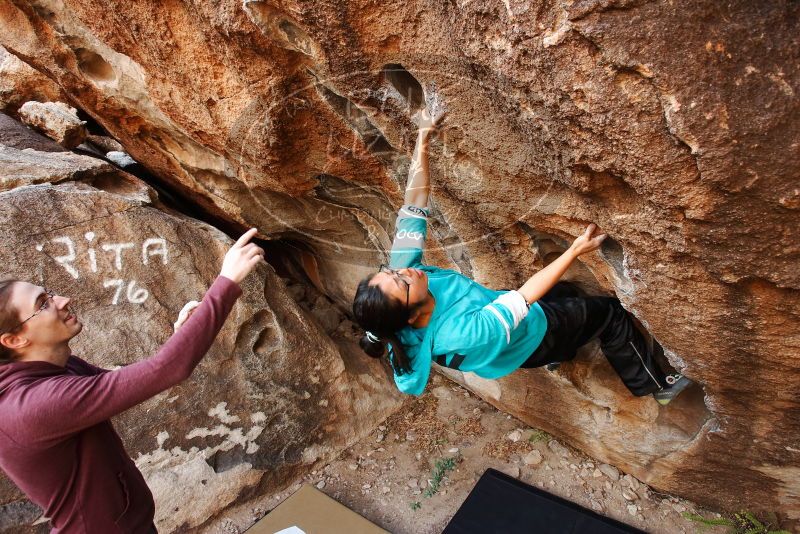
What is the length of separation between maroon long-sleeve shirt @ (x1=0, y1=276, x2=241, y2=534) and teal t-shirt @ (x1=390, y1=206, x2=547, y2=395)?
86cm

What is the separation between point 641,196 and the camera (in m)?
1.68

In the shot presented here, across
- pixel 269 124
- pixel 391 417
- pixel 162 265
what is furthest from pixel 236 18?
pixel 391 417

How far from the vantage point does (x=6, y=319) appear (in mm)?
1417

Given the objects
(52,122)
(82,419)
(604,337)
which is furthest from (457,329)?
(52,122)

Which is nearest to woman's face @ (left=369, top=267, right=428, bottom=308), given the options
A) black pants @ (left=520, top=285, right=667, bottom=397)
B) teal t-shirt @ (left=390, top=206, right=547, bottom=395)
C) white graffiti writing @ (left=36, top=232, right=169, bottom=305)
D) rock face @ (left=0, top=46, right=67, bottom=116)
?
teal t-shirt @ (left=390, top=206, right=547, bottom=395)

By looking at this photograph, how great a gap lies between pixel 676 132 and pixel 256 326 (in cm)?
268

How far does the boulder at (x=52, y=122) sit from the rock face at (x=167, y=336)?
1.92 feet

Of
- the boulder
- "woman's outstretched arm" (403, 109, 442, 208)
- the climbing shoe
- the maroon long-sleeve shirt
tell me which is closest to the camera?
the maroon long-sleeve shirt

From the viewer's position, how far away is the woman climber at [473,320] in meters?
1.91

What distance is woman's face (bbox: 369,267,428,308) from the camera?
1.90m

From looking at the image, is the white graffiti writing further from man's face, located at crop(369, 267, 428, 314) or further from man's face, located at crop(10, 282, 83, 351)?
man's face, located at crop(369, 267, 428, 314)

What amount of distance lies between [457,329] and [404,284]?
0.27 m

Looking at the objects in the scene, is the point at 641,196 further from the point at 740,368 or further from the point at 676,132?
the point at 740,368

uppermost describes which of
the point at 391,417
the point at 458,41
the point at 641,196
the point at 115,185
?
the point at 458,41
